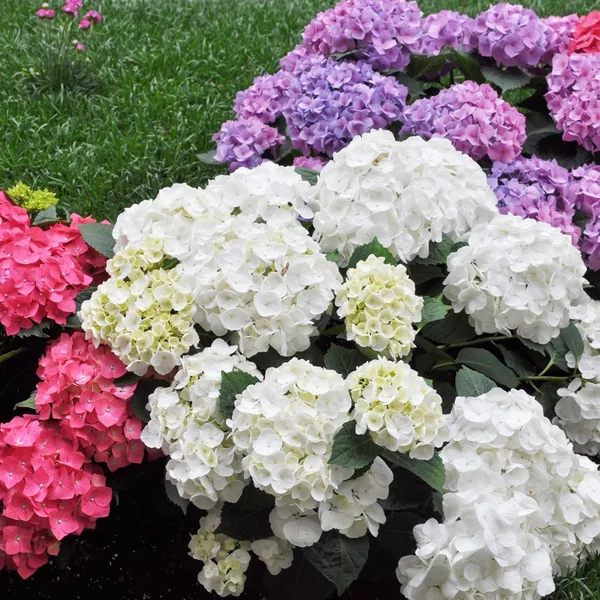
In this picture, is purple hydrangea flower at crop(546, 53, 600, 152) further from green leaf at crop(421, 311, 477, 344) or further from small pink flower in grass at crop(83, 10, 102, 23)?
small pink flower in grass at crop(83, 10, 102, 23)

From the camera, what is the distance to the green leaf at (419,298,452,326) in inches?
81.0

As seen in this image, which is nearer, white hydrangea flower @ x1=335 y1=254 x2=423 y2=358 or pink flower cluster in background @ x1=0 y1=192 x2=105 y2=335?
white hydrangea flower @ x1=335 y1=254 x2=423 y2=358

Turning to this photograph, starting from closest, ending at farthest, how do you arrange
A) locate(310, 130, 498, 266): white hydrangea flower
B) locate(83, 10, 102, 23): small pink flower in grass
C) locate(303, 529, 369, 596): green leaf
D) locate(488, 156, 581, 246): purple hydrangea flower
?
locate(303, 529, 369, 596): green leaf < locate(310, 130, 498, 266): white hydrangea flower < locate(488, 156, 581, 246): purple hydrangea flower < locate(83, 10, 102, 23): small pink flower in grass

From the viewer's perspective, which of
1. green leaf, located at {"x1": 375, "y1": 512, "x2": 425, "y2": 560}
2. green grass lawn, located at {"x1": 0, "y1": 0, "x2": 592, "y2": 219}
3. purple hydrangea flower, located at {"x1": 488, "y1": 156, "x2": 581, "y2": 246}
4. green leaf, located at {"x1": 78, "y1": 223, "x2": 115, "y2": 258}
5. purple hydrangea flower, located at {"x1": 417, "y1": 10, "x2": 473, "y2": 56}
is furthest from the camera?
green grass lawn, located at {"x1": 0, "y1": 0, "x2": 592, "y2": 219}

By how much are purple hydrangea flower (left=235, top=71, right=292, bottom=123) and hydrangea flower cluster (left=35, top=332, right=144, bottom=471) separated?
5.20 ft

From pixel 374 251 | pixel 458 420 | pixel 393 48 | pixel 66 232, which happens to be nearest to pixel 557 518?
pixel 458 420

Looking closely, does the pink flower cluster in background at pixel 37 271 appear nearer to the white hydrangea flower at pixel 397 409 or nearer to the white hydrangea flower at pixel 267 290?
the white hydrangea flower at pixel 267 290

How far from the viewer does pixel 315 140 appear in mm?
3127

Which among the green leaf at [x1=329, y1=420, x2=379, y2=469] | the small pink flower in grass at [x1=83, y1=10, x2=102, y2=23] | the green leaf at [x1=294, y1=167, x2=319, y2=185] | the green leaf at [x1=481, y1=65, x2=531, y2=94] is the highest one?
the green leaf at [x1=294, y1=167, x2=319, y2=185]

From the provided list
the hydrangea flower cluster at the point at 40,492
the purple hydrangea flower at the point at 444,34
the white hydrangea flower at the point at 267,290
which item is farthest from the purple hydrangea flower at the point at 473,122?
the hydrangea flower cluster at the point at 40,492

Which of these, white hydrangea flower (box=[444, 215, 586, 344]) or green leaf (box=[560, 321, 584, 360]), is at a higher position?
white hydrangea flower (box=[444, 215, 586, 344])

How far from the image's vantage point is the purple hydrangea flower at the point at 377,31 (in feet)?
11.2

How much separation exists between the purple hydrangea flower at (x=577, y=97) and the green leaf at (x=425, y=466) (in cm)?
186

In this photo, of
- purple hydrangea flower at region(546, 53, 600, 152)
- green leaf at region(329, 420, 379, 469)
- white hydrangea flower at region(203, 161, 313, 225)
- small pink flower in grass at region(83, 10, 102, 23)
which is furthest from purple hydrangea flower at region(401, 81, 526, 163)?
small pink flower in grass at region(83, 10, 102, 23)
